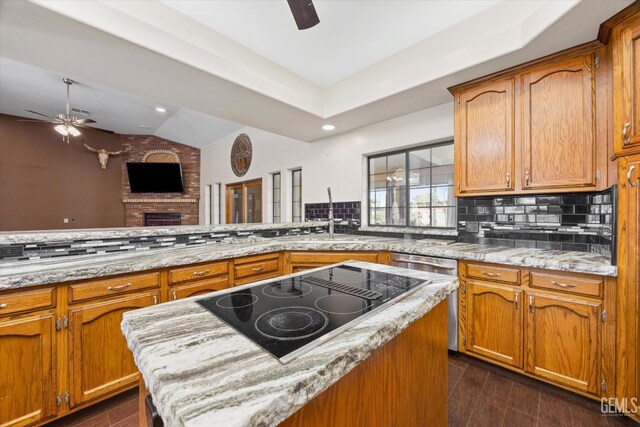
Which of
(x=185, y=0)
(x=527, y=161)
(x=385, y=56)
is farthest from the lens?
(x=385, y=56)

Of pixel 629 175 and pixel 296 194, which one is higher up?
pixel 296 194

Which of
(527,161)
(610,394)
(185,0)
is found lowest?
(610,394)

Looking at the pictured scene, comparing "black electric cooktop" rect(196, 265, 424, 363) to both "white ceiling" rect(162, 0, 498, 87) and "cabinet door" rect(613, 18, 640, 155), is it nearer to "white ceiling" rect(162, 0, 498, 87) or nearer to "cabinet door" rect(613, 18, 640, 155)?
"cabinet door" rect(613, 18, 640, 155)

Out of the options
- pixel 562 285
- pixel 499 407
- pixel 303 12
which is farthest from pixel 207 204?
pixel 562 285

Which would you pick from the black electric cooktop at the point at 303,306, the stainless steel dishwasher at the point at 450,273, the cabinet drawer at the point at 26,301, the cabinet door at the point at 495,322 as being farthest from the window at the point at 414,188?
the cabinet drawer at the point at 26,301

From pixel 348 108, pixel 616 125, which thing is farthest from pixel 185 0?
pixel 616 125

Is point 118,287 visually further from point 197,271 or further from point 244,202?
A: point 244,202

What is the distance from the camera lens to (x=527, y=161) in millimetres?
2008

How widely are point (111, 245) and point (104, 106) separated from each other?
440 centimetres

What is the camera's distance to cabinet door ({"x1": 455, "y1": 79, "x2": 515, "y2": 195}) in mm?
2102

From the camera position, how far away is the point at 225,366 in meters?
0.53

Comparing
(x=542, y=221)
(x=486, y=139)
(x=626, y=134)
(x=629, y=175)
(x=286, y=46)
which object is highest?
(x=286, y=46)

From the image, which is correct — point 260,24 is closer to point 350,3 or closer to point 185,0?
point 185,0

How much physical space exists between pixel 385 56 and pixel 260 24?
115 cm
